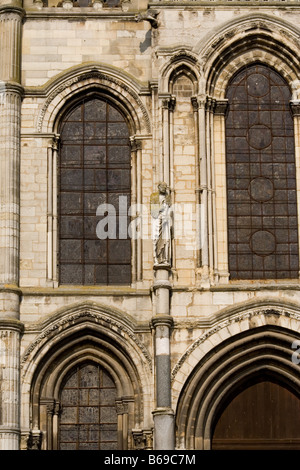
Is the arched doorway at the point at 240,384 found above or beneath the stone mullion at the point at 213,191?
beneath

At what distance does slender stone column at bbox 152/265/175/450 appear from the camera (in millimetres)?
32344

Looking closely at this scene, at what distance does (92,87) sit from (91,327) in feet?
17.3

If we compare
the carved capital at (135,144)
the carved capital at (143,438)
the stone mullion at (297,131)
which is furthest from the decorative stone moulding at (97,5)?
the carved capital at (143,438)

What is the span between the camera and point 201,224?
111 feet

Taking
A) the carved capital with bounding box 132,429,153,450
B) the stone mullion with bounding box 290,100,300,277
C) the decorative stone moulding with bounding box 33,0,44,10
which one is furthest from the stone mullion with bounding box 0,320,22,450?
the decorative stone moulding with bounding box 33,0,44,10

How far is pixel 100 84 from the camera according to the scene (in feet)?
115

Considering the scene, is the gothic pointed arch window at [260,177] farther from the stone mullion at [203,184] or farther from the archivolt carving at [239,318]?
the archivolt carving at [239,318]

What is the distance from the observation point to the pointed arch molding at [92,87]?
34.9 metres

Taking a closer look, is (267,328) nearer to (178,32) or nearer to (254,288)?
(254,288)

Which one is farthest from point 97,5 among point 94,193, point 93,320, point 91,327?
point 91,327

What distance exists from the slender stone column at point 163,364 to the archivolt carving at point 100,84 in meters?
3.64
